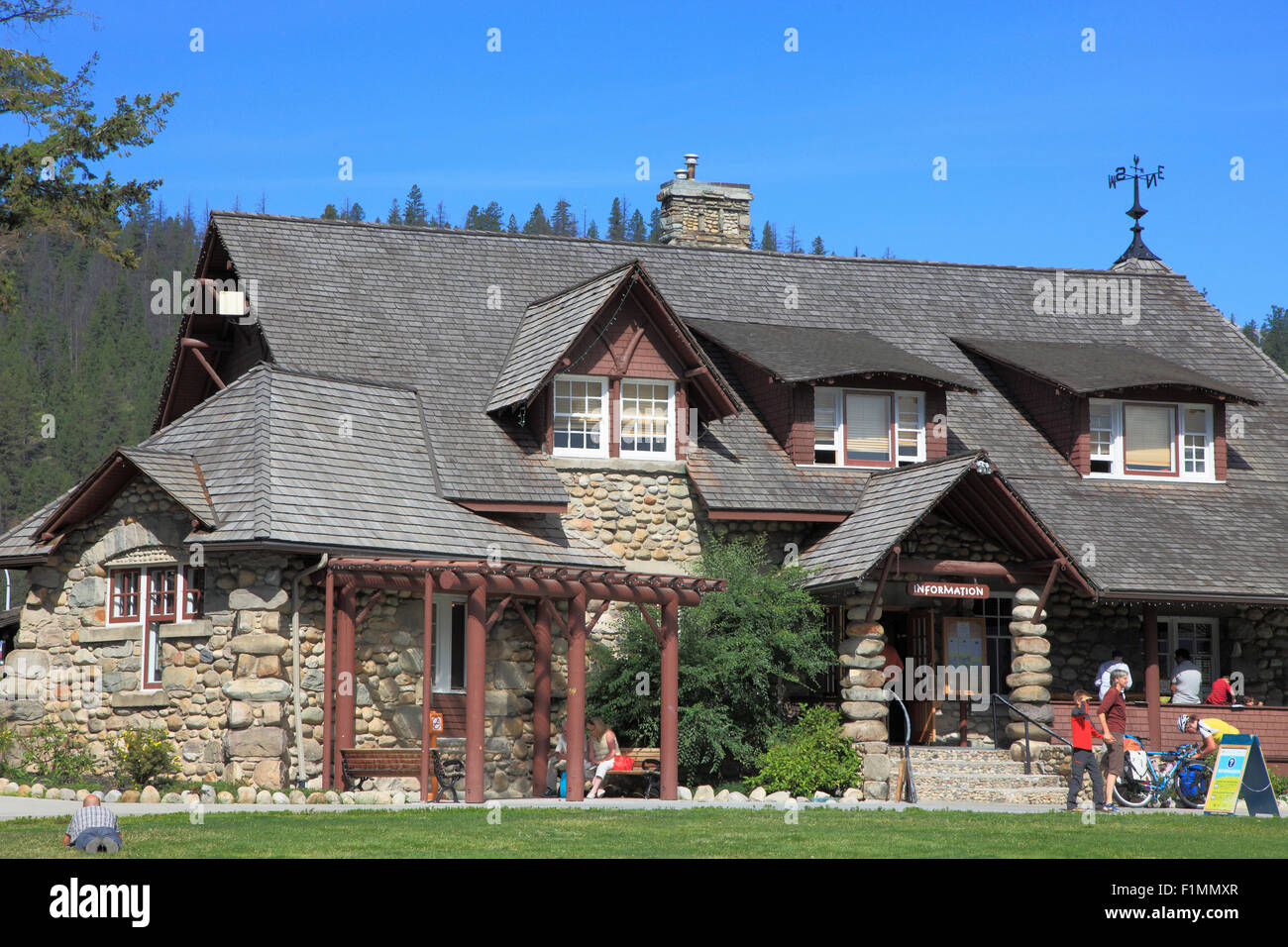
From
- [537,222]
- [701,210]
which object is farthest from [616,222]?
[701,210]

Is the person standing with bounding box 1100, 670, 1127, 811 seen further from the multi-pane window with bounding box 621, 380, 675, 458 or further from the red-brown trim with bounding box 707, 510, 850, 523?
the multi-pane window with bounding box 621, 380, 675, 458

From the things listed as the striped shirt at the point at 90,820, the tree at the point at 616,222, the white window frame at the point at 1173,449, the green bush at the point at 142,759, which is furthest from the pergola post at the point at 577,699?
the tree at the point at 616,222

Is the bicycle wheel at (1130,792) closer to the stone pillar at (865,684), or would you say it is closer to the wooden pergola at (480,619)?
the stone pillar at (865,684)

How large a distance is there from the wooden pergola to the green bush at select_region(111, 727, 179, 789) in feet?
6.41

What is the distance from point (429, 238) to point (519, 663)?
9238mm

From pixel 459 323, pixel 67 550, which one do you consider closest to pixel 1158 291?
pixel 459 323

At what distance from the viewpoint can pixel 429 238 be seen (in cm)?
2780

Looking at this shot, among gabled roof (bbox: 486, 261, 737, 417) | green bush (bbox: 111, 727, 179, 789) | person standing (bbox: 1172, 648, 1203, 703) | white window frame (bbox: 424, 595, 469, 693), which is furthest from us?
gabled roof (bbox: 486, 261, 737, 417)

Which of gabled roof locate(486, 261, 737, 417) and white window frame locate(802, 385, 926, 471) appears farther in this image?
white window frame locate(802, 385, 926, 471)

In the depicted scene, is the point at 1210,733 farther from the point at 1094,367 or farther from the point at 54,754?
the point at 54,754

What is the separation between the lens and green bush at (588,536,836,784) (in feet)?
69.6

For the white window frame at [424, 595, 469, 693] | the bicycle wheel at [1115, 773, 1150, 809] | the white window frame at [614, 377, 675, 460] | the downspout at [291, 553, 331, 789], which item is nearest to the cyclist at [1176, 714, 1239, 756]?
the bicycle wheel at [1115, 773, 1150, 809]

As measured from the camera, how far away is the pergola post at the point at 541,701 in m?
21.1

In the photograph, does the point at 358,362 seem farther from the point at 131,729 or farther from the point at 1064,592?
the point at 1064,592
